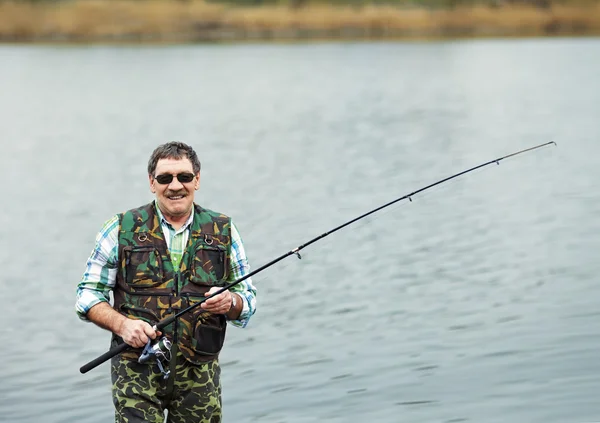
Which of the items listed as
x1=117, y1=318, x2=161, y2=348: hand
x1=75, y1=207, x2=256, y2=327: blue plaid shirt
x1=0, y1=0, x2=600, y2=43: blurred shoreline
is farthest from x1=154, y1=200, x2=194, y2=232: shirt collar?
x1=0, y1=0, x2=600, y2=43: blurred shoreline

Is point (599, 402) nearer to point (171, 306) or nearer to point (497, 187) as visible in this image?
point (171, 306)

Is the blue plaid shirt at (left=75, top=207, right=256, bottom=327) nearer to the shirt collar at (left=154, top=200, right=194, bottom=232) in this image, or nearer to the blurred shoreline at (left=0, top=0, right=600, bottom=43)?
the shirt collar at (left=154, top=200, right=194, bottom=232)

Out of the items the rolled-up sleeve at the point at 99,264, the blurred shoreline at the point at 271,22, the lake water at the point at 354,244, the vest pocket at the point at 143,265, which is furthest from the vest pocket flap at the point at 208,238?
the blurred shoreline at the point at 271,22

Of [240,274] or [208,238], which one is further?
[240,274]

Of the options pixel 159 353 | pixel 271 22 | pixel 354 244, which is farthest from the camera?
pixel 271 22

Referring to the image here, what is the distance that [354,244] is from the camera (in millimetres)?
13469

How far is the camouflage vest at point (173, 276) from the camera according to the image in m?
4.88

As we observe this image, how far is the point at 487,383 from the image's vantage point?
8.49 metres

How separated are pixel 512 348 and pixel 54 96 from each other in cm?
2797

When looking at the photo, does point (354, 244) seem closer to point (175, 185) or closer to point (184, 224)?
point (184, 224)

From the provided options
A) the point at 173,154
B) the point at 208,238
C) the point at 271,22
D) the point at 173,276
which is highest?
the point at 271,22

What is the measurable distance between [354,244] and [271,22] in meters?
48.9

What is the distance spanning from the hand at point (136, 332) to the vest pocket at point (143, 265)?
6.7 inches

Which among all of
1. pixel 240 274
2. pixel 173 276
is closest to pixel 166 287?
pixel 173 276
